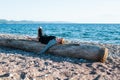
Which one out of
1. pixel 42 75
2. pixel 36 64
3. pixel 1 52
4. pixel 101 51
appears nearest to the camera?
pixel 42 75

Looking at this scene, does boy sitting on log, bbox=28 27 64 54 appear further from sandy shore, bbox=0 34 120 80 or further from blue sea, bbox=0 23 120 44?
blue sea, bbox=0 23 120 44

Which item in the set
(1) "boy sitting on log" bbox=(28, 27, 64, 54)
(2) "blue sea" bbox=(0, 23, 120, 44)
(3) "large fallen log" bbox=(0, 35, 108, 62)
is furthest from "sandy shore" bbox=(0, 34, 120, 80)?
(2) "blue sea" bbox=(0, 23, 120, 44)

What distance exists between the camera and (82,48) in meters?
13.0

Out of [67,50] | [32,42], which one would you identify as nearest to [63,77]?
[67,50]

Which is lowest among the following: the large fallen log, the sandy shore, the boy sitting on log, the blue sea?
the blue sea

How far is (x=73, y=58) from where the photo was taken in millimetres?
13055

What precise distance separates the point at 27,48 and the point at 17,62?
3172 millimetres

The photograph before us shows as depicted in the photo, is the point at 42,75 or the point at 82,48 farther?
the point at 82,48

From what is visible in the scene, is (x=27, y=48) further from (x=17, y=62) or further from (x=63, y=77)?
(x=63, y=77)

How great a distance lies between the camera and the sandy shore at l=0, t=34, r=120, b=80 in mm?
9719

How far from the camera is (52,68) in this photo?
10.9 meters

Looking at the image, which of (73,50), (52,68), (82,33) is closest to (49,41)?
(73,50)

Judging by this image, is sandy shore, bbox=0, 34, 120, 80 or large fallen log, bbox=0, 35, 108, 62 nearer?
sandy shore, bbox=0, 34, 120, 80

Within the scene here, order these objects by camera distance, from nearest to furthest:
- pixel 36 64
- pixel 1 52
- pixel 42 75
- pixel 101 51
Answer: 1. pixel 42 75
2. pixel 36 64
3. pixel 101 51
4. pixel 1 52
